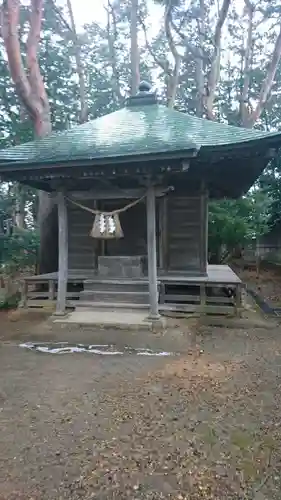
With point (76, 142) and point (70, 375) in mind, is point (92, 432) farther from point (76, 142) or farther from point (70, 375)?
point (76, 142)

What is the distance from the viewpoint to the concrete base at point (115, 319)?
593cm

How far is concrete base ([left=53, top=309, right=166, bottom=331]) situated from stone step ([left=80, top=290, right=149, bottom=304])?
33 centimetres

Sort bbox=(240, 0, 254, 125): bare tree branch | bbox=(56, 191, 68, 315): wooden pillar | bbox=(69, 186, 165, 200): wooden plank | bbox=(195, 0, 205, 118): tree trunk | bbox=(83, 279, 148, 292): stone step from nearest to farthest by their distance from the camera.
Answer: bbox=(69, 186, 165, 200): wooden plank < bbox=(56, 191, 68, 315): wooden pillar < bbox=(83, 279, 148, 292): stone step < bbox=(240, 0, 254, 125): bare tree branch < bbox=(195, 0, 205, 118): tree trunk

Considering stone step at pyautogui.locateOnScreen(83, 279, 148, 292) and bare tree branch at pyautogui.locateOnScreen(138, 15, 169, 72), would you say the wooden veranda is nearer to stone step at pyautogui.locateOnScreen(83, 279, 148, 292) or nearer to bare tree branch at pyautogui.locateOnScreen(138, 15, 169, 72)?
stone step at pyautogui.locateOnScreen(83, 279, 148, 292)

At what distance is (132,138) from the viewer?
633 centimetres

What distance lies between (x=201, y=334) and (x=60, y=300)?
8.27ft

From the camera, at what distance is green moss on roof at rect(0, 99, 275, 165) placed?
18.7 ft

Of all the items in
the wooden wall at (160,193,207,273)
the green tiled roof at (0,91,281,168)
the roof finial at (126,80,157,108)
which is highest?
the roof finial at (126,80,157,108)

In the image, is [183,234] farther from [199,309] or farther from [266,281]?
[266,281]

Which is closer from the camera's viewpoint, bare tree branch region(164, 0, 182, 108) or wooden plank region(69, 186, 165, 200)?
wooden plank region(69, 186, 165, 200)

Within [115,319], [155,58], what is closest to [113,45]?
[155,58]

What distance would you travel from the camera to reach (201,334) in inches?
226

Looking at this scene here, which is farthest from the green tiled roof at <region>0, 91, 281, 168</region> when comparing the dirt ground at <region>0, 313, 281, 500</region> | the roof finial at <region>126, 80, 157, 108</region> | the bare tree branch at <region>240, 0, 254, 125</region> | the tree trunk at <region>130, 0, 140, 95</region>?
the bare tree branch at <region>240, 0, 254, 125</region>

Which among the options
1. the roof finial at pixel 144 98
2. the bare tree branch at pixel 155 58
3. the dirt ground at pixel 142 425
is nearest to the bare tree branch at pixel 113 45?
the bare tree branch at pixel 155 58
